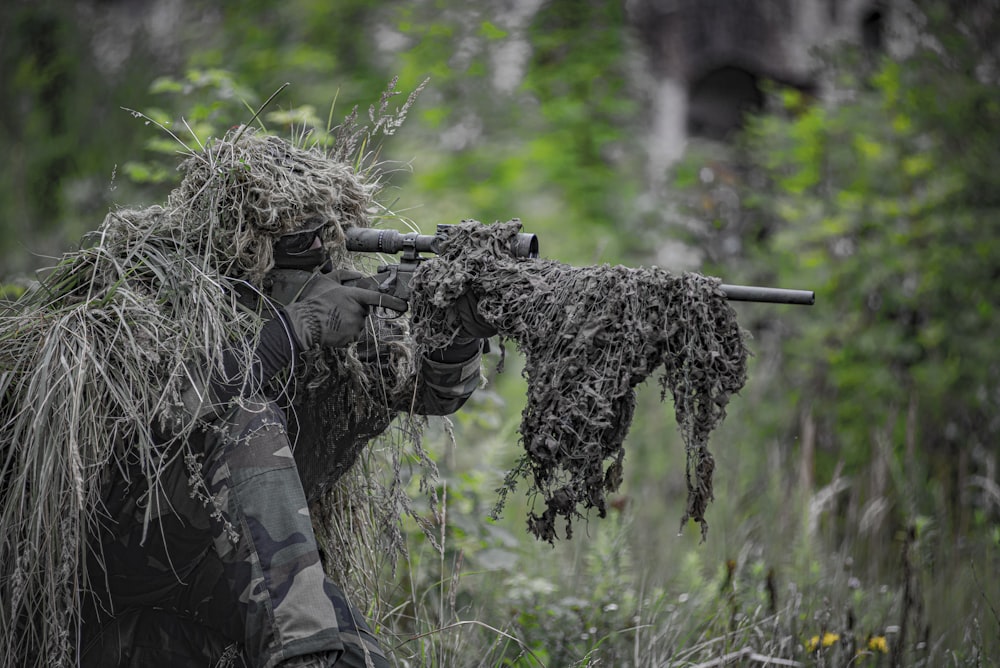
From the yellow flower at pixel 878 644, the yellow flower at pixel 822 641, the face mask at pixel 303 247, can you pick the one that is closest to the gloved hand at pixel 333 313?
the face mask at pixel 303 247

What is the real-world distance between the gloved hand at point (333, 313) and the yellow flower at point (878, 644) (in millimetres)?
1827

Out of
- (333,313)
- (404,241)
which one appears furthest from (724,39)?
(333,313)

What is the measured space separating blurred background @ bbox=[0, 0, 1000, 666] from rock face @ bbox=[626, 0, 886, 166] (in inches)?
20.2

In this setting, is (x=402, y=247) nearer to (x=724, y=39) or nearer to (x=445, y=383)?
(x=445, y=383)

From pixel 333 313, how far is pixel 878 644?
1.98 m

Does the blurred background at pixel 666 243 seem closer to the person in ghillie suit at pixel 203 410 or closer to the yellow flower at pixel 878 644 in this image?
the yellow flower at pixel 878 644

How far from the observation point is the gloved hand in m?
2.38

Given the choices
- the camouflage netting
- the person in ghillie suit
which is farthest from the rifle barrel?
the person in ghillie suit

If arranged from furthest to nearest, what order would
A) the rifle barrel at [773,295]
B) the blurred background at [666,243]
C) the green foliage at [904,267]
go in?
the green foliage at [904,267] < the blurred background at [666,243] < the rifle barrel at [773,295]

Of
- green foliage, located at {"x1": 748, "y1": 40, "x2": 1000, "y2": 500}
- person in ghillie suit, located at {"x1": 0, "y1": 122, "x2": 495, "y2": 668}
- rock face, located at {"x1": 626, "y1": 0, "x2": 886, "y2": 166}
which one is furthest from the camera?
rock face, located at {"x1": 626, "y1": 0, "x2": 886, "y2": 166}

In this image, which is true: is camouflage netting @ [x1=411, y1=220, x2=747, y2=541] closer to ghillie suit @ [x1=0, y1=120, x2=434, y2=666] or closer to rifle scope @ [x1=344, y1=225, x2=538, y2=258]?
rifle scope @ [x1=344, y1=225, x2=538, y2=258]

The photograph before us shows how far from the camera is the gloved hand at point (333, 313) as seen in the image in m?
2.38

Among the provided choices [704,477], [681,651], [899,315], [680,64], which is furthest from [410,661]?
[680,64]

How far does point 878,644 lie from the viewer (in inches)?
118
